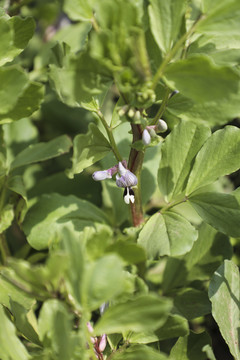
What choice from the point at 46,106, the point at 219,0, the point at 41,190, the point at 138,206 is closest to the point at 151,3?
the point at 219,0

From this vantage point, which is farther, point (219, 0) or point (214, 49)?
point (214, 49)

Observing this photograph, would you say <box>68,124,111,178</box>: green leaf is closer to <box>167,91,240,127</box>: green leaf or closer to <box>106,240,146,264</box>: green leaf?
<box>167,91,240,127</box>: green leaf

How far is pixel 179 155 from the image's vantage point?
1.22 m

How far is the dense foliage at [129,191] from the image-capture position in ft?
2.56

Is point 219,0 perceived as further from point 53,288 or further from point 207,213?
point 53,288

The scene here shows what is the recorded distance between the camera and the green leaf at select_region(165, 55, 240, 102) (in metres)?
0.79

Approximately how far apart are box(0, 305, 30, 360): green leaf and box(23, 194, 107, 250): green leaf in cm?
42

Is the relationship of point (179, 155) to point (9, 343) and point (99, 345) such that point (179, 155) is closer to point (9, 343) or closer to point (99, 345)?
point (99, 345)

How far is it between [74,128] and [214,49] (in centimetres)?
117

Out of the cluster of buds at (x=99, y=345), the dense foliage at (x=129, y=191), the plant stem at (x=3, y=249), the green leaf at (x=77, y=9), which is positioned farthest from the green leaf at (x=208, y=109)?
the plant stem at (x=3, y=249)

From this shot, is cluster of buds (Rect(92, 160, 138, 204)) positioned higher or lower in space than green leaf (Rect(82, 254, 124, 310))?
lower

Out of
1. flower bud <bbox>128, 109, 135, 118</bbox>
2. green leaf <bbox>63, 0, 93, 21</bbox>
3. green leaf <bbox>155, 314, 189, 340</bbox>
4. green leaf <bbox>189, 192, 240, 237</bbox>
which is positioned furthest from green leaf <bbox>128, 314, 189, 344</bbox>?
green leaf <bbox>63, 0, 93, 21</bbox>

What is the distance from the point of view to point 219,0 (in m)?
0.86

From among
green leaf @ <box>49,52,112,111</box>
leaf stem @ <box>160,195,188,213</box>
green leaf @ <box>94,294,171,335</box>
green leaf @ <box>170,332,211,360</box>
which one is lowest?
green leaf @ <box>170,332,211,360</box>
